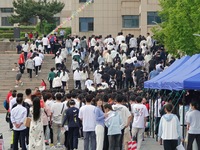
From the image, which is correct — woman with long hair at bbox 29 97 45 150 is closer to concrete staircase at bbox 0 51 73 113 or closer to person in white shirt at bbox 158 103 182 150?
person in white shirt at bbox 158 103 182 150

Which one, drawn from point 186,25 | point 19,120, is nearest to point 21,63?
point 186,25

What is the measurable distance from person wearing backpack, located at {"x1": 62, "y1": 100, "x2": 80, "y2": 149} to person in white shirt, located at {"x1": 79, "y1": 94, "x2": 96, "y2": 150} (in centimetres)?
93

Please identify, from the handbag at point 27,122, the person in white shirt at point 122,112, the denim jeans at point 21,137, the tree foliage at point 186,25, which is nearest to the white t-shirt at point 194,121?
the person in white shirt at point 122,112

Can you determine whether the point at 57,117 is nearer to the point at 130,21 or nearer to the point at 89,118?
the point at 89,118

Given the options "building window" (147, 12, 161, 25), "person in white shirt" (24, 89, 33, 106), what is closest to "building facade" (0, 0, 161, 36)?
"building window" (147, 12, 161, 25)

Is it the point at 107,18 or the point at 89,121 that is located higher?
the point at 107,18

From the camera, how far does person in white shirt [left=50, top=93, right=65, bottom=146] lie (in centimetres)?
2236

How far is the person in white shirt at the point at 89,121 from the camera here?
67.1 ft

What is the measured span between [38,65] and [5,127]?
43.7ft

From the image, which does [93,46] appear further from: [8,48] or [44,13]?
[44,13]

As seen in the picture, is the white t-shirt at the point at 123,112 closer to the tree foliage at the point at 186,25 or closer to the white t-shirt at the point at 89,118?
the white t-shirt at the point at 89,118

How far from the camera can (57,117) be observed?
2255 cm

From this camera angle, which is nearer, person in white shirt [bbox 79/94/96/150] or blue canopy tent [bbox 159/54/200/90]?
blue canopy tent [bbox 159/54/200/90]

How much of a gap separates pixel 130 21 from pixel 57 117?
44.4 meters
